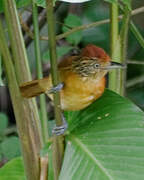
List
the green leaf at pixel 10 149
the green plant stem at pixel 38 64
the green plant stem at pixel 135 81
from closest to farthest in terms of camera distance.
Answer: the green plant stem at pixel 38 64 < the green leaf at pixel 10 149 < the green plant stem at pixel 135 81

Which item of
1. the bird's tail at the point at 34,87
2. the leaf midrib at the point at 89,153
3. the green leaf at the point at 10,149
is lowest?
the green leaf at the point at 10,149

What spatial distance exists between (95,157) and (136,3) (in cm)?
124

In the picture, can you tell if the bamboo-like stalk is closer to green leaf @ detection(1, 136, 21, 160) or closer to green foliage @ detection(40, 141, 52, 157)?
green foliage @ detection(40, 141, 52, 157)

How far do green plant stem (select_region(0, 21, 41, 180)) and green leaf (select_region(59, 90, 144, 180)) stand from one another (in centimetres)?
8

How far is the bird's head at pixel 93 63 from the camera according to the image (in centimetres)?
105

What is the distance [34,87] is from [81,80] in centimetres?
11

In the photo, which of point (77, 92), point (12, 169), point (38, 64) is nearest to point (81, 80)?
point (77, 92)

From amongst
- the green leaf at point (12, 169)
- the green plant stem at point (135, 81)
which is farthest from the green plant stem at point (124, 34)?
the green plant stem at point (135, 81)

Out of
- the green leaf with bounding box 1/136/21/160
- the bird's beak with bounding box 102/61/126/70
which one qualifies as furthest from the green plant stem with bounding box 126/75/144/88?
the bird's beak with bounding box 102/61/126/70

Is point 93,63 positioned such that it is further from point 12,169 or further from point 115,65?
point 12,169

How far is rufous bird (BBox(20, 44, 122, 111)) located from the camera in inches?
41.1

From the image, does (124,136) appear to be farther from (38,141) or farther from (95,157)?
(38,141)

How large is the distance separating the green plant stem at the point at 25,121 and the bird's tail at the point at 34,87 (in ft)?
0.06

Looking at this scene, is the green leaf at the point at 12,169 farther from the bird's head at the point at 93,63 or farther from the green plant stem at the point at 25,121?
the bird's head at the point at 93,63
